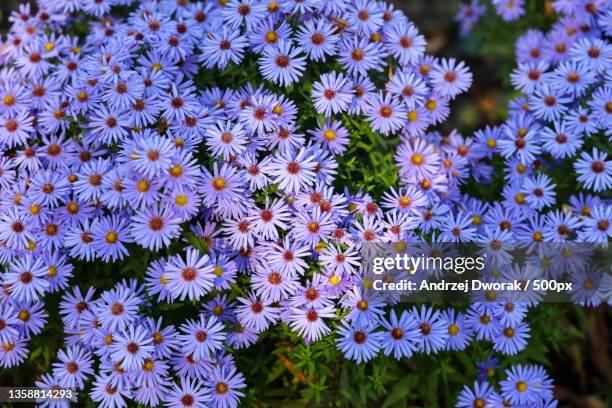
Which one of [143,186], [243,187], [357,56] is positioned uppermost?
[357,56]

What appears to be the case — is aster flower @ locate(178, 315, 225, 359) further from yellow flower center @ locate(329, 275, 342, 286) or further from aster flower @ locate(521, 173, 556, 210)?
aster flower @ locate(521, 173, 556, 210)

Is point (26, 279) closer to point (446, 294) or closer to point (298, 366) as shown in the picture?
point (298, 366)

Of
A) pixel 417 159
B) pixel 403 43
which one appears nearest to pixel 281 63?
pixel 403 43

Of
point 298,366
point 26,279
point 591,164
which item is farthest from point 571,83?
point 26,279

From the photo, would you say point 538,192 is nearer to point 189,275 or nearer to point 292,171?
point 292,171

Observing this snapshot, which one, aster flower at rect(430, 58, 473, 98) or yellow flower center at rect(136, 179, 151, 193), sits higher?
aster flower at rect(430, 58, 473, 98)

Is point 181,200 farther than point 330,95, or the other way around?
point 330,95

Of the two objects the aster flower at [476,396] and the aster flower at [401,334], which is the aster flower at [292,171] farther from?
the aster flower at [476,396]

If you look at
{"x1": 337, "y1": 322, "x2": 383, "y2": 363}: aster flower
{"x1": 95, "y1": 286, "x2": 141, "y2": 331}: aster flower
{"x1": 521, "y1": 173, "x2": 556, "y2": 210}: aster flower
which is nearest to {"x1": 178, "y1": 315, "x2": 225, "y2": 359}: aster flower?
{"x1": 95, "y1": 286, "x2": 141, "y2": 331}: aster flower

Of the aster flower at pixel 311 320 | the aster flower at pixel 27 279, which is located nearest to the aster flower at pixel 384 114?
the aster flower at pixel 311 320

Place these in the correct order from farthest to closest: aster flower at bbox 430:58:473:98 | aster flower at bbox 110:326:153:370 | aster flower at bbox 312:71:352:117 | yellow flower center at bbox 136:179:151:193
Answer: aster flower at bbox 430:58:473:98
aster flower at bbox 312:71:352:117
aster flower at bbox 110:326:153:370
yellow flower center at bbox 136:179:151:193
